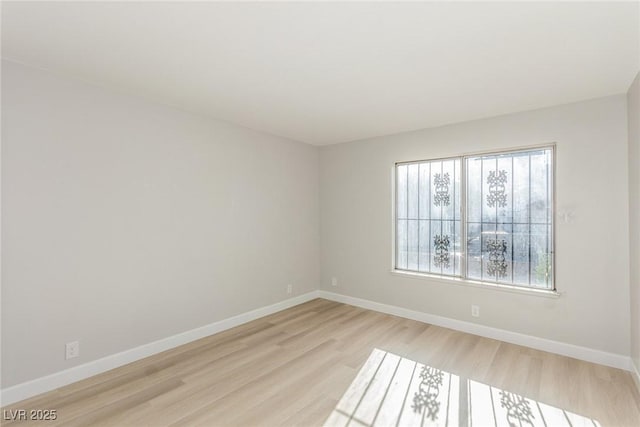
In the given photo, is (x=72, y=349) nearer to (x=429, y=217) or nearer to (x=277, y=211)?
(x=277, y=211)

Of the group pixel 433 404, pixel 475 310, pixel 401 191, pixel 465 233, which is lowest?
pixel 433 404

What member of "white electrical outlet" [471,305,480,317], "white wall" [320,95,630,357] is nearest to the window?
"white wall" [320,95,630,357]

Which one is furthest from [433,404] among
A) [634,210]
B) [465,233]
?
[634,210]

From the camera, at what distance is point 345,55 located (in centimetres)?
220

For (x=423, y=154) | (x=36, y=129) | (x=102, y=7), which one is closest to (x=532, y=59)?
(x=423, y=154)

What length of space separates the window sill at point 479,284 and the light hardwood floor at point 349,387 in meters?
0.60

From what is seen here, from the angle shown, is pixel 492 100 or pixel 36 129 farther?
pixel 492 100

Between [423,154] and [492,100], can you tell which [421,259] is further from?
[492,100]

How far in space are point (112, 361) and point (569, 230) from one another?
4.66m

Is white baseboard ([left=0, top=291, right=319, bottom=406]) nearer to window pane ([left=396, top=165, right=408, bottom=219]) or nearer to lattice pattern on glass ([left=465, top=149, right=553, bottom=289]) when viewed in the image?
window pane ([left=396, top=165, right=408, bottom=219])

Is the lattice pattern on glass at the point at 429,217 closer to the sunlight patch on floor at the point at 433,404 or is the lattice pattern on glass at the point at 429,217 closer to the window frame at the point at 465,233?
the window frame at the point at 465,233

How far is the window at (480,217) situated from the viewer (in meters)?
3.33

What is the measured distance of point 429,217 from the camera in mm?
4172

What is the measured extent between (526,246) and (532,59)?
2.06 metres
